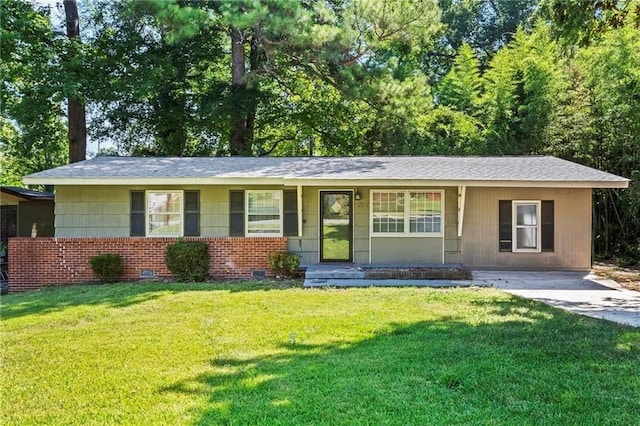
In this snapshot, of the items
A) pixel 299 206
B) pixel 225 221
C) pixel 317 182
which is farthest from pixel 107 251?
pixel 317 182

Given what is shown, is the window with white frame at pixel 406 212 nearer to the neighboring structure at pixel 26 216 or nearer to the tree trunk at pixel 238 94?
the tree trunk at pixel 238 94

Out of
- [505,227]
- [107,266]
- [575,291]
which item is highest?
[505,227]

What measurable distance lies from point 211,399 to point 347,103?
1698cm

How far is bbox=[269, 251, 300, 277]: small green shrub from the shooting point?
35.2 ft

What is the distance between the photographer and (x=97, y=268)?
10.7m

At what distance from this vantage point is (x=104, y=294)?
8.96 metres

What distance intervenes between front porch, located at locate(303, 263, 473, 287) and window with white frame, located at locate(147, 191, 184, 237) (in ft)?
10.6

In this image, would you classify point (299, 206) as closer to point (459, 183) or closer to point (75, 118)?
point (459, 183)

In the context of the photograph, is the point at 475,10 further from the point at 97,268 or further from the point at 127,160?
the point at 97,268

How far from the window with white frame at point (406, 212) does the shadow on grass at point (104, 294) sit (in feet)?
8.44

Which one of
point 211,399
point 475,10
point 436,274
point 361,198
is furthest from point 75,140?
point 475,10

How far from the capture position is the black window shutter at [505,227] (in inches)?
446

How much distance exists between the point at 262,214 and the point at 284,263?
1.35m

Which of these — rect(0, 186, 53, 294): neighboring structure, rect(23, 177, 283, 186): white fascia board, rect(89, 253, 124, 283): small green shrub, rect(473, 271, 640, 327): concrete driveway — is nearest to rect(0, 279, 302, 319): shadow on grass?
rect(89, 253, 124, 283): small green shrub
